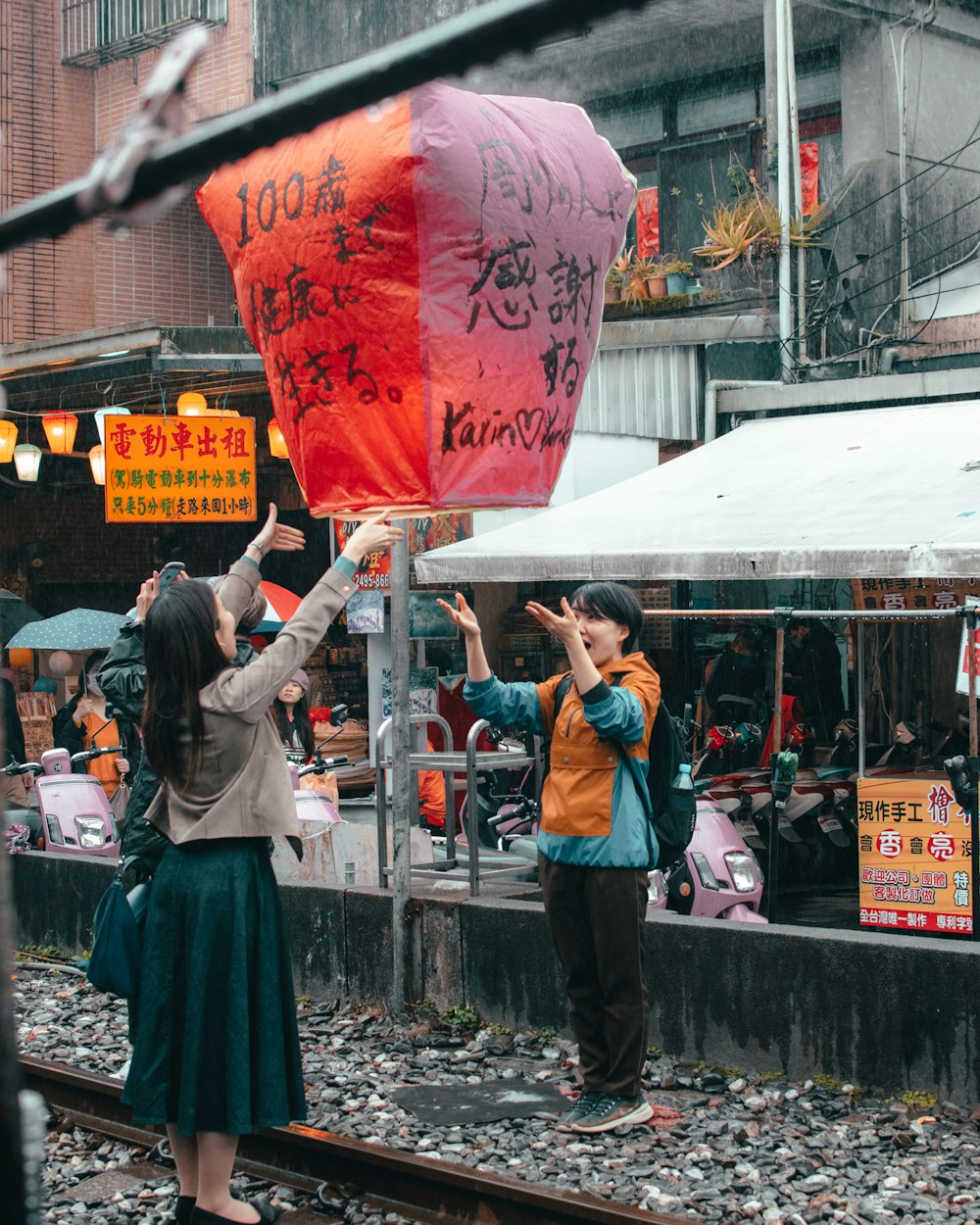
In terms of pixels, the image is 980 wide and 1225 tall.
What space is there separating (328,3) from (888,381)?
8.27m

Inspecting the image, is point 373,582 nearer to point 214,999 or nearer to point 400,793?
point 400,793

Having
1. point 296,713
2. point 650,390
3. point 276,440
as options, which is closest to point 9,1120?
point 296,713

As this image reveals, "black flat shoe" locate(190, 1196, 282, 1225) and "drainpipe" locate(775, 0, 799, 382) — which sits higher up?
"drainpipe" locate(775, 0, 799, 382)

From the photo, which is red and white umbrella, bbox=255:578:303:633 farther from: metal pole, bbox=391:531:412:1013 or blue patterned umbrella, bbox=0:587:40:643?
metal pole, bbox=391:531:412:1013

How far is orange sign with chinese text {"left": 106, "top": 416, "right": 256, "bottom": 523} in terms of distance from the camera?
1258 centimetres

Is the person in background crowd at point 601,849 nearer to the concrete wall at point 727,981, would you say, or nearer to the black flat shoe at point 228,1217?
the concrete wall at point 727,981

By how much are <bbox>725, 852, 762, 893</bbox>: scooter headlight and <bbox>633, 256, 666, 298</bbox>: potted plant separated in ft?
24.0

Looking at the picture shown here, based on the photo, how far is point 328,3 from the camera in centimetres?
1667

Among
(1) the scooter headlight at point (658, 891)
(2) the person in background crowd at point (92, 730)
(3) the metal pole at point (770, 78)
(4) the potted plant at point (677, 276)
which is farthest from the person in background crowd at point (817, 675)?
(2) the person in background crowd at point (92, 730)

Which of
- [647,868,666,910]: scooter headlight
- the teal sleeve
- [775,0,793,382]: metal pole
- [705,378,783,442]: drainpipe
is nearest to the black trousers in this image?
the teal sleeve

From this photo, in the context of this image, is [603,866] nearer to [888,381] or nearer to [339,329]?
[339,329]

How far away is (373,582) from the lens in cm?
1319

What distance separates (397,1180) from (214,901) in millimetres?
1495

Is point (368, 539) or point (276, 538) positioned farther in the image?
point (276, 538)
